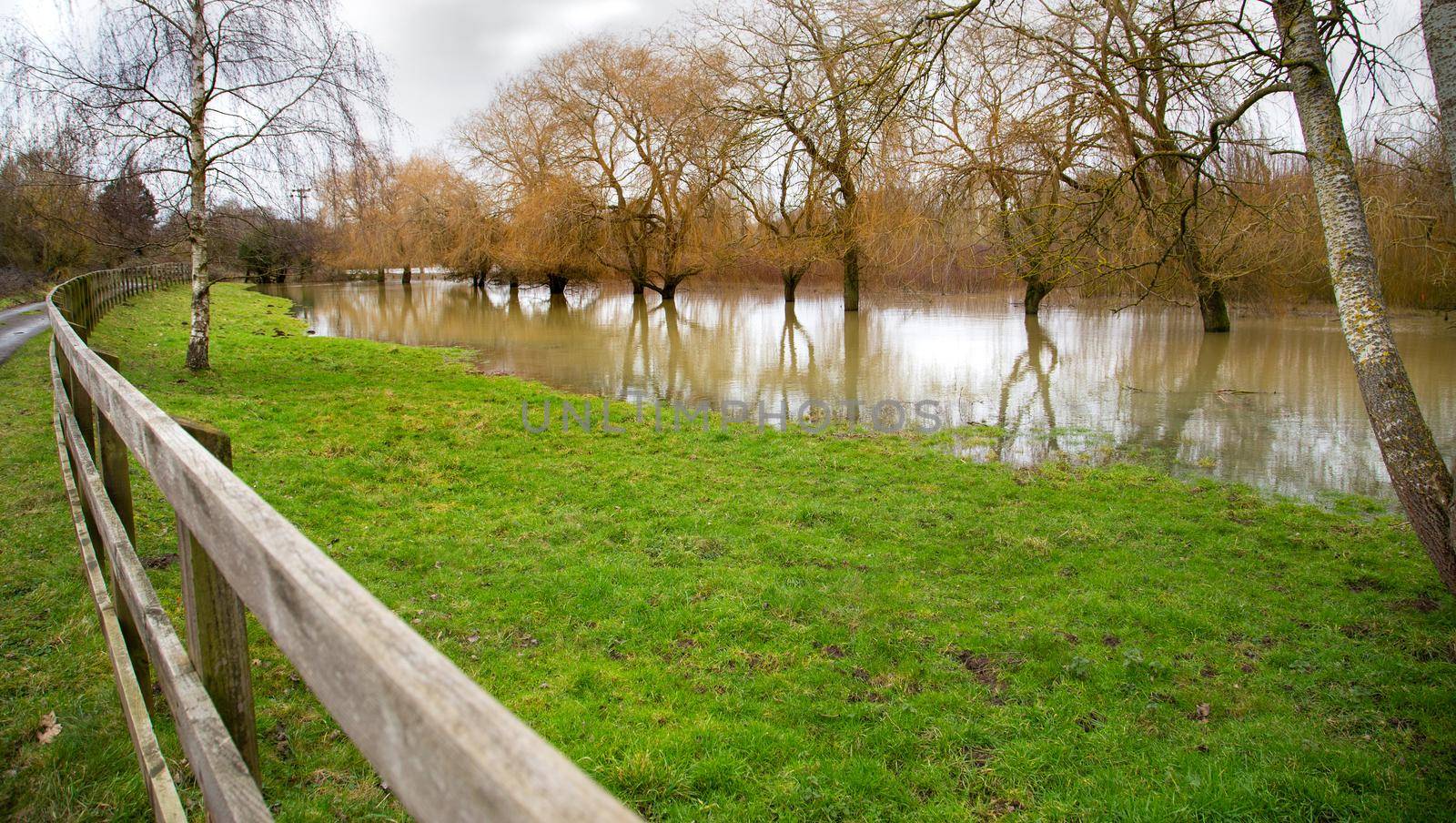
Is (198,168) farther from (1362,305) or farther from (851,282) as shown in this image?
(851,282)

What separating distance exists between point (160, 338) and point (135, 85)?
7.05 m

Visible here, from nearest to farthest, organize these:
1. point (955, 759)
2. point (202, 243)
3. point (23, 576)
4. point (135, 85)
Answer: point (955, 759) → point (23, 576) → point (135, 85) → point (202, 243)

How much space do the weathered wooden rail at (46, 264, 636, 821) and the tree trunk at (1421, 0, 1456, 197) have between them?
5.32 meters

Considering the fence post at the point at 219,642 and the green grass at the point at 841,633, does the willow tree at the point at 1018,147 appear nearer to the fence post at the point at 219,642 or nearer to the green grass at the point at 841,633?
the green grass at the point at 841,633

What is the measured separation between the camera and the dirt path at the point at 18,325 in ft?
43.8

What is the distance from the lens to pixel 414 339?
2109 cm

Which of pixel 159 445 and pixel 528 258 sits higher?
pixel 528 258

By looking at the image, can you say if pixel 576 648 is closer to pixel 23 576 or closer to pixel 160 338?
pixel 23 576

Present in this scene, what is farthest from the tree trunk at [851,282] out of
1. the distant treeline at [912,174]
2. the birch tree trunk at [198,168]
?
→ the birch tree trunk at [198,168]

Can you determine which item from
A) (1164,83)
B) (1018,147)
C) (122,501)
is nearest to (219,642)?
(122,501)

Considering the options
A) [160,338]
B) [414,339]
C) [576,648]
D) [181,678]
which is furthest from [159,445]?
[414,339]

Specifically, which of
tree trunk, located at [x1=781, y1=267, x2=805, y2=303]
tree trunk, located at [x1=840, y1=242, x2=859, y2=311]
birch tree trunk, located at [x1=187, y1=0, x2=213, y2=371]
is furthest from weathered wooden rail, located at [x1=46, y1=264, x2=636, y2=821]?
tree trunk, located at [x1=781, y1=267, x2=805, y2=303]

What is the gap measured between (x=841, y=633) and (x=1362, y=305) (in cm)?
370

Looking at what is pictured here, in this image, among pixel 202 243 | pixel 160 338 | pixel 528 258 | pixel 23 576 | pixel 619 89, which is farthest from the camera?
pixel 528 258
